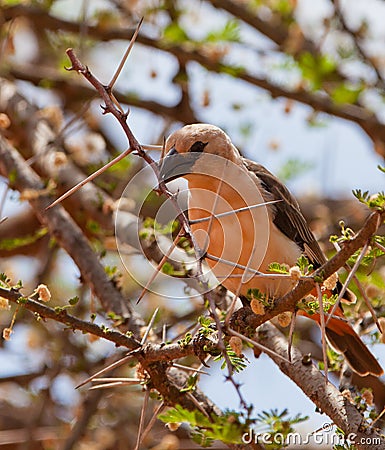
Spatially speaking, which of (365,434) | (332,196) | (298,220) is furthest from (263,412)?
(332,196)

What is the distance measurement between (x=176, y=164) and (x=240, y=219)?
0.35m

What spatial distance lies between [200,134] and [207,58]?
159 centimetres

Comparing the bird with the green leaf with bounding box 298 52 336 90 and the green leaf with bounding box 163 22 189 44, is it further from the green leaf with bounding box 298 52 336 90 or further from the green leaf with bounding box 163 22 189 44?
the green leaf with bounding box 163 22 189 44

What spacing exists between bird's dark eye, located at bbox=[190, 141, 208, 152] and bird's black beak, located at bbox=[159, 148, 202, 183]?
0.12 feet

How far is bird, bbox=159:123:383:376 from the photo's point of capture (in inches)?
116

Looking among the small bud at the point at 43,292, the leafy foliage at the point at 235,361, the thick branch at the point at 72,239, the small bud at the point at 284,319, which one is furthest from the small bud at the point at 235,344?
the thick branch at the point at 72,239

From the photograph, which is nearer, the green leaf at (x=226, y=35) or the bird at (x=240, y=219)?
the bird at (x=240, y=219)

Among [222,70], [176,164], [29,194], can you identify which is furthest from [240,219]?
[222,70]

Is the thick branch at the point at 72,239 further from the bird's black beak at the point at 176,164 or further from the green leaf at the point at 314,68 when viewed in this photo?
the green leaf at the point at 314,68

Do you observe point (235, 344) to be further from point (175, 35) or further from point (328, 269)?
point (175, 35)

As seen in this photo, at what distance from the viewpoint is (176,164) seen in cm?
296

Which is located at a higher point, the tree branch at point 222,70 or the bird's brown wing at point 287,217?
the tree branch at point 222,70

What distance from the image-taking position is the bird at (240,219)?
2.96m

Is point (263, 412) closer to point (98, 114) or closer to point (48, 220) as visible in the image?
point (48, 220)
